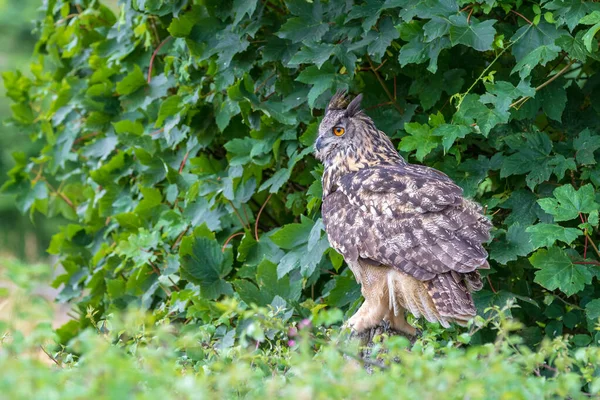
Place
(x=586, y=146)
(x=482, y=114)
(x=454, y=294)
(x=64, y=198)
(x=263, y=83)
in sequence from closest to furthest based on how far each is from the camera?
(x=454, y=294), (x=482, y=114), (x=586, y=146), (x=263, y=83), (x=64, y=198)

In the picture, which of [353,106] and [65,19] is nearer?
[353,106]

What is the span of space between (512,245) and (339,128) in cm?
100

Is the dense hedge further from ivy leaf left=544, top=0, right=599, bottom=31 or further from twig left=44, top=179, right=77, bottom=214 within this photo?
twig left=44, top=179, right=77, bottom=214

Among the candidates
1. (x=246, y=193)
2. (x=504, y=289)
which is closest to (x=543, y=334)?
(x=504, y=289)

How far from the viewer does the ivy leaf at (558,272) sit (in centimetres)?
369

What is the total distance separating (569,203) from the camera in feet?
12.1

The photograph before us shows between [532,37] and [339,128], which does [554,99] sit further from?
[339,128]

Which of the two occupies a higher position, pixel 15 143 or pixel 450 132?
pixel 450 132

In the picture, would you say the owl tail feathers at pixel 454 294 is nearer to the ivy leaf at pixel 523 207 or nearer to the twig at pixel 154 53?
the ivy leaf at pixel 523 207

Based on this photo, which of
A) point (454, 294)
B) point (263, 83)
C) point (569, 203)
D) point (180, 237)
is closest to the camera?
point (454, 294)

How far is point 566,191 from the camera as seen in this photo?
3.69m

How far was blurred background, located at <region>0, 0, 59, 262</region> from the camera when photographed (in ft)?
43.0

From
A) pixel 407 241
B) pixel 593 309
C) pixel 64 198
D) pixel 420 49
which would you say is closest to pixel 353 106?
pixel 420 49

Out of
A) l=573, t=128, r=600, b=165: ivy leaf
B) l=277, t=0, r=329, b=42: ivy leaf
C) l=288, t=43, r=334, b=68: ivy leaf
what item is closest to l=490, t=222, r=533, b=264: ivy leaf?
l=573, t=128, r=600, b=165: ivy leaf
